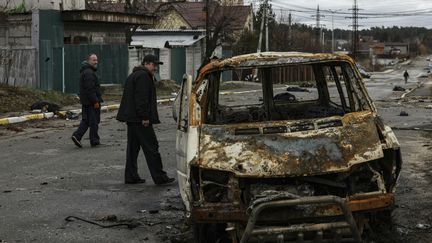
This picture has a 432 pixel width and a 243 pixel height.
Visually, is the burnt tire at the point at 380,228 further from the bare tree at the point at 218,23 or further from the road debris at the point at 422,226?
the bare tree at the point at 218,23

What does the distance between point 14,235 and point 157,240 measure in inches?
55.7

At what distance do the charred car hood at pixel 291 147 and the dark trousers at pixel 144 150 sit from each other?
2892 mm

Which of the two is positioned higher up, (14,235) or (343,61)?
(343,61)

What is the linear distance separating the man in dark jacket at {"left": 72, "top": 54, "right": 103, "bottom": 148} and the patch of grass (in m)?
7.82

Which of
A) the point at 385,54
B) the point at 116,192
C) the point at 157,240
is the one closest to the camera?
the point at 157,240

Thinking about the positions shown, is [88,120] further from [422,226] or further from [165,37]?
[165,37]

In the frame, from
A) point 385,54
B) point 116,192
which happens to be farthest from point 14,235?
point 385,54

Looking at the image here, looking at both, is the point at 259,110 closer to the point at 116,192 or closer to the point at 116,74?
the point at 116,192

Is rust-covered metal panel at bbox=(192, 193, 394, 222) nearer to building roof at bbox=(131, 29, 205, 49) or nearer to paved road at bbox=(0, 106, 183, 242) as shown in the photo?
paved road at bbox=(0, 106, 183, 242)

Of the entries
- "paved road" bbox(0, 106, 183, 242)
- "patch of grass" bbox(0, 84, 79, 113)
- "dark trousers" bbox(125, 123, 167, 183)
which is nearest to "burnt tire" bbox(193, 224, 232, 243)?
"paved road" bbox(0, 106, 183, 242)

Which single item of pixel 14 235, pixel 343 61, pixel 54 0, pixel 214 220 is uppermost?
pixel 54 0

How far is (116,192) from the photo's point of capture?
795 centimetres

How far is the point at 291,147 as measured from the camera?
5012 millimetres

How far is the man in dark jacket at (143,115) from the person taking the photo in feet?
26.7
